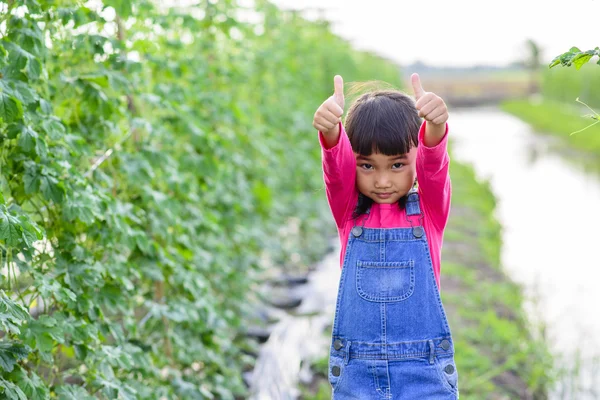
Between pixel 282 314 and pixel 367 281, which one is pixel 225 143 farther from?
pixel 367 281

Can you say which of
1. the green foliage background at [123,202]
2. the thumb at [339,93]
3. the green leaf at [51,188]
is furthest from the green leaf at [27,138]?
the thumb at [339,93]

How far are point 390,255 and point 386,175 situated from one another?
0.67 ft

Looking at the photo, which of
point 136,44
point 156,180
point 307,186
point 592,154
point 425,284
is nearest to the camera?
point 425,284

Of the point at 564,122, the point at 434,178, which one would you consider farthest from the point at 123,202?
the point at 564,122

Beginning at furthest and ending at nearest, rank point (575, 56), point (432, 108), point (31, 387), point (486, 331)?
point (486, 331)
point (31, 387)
point (432, 108)
point (575, 56)

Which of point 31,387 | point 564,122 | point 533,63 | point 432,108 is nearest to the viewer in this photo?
point 432,108

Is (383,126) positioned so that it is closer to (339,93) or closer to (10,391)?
(339,93)

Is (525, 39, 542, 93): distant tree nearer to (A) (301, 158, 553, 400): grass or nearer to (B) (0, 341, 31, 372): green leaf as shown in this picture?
(A) (301, 158, 553, 400): grass

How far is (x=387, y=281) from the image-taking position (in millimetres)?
2211

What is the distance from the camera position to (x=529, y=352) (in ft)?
16.2

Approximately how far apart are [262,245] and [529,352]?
71.3 inches

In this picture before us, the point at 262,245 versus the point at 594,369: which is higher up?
the point at 262,245

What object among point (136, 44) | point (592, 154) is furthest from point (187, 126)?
point (592, 154)

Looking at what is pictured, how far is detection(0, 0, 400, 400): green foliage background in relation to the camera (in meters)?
2.38
